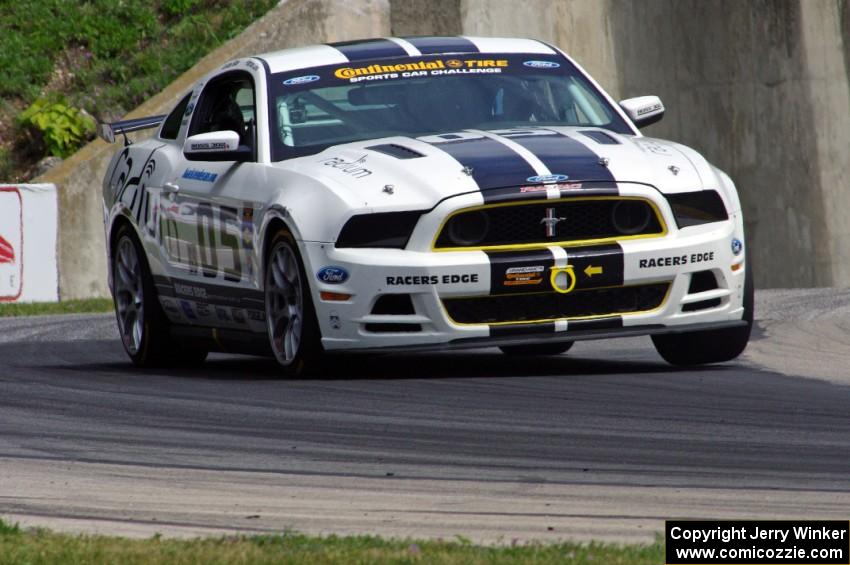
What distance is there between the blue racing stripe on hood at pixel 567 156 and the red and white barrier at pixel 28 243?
11.7 metres

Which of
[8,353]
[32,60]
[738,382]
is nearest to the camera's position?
[738,382]

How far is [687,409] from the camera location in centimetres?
793

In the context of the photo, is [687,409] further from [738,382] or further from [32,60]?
[32,60]

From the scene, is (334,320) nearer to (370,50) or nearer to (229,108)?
(370,50)

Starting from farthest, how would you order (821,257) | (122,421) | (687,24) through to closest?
(687,24) → (821,257) → (122,421)

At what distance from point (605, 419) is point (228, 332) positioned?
315 centimetres

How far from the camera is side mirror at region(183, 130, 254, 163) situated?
1007 centimetres

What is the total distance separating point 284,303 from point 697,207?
2012 millimetres

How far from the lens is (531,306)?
29.6ft

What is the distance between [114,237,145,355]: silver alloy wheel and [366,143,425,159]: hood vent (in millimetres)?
2296

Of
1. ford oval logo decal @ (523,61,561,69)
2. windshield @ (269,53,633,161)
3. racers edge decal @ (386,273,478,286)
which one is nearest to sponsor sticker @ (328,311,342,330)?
racers edge decal @ (386,273,478,286)

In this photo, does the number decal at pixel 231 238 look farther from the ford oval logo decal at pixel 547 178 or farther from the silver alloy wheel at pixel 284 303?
the ford oval logo decal at pixel 547 178

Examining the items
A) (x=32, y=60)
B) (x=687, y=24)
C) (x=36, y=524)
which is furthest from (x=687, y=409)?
(x=32, y=60)

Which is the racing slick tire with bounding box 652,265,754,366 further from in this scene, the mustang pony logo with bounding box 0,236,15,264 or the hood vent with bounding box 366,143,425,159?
the mustang pony logo with bounding box 0,236,15,264
